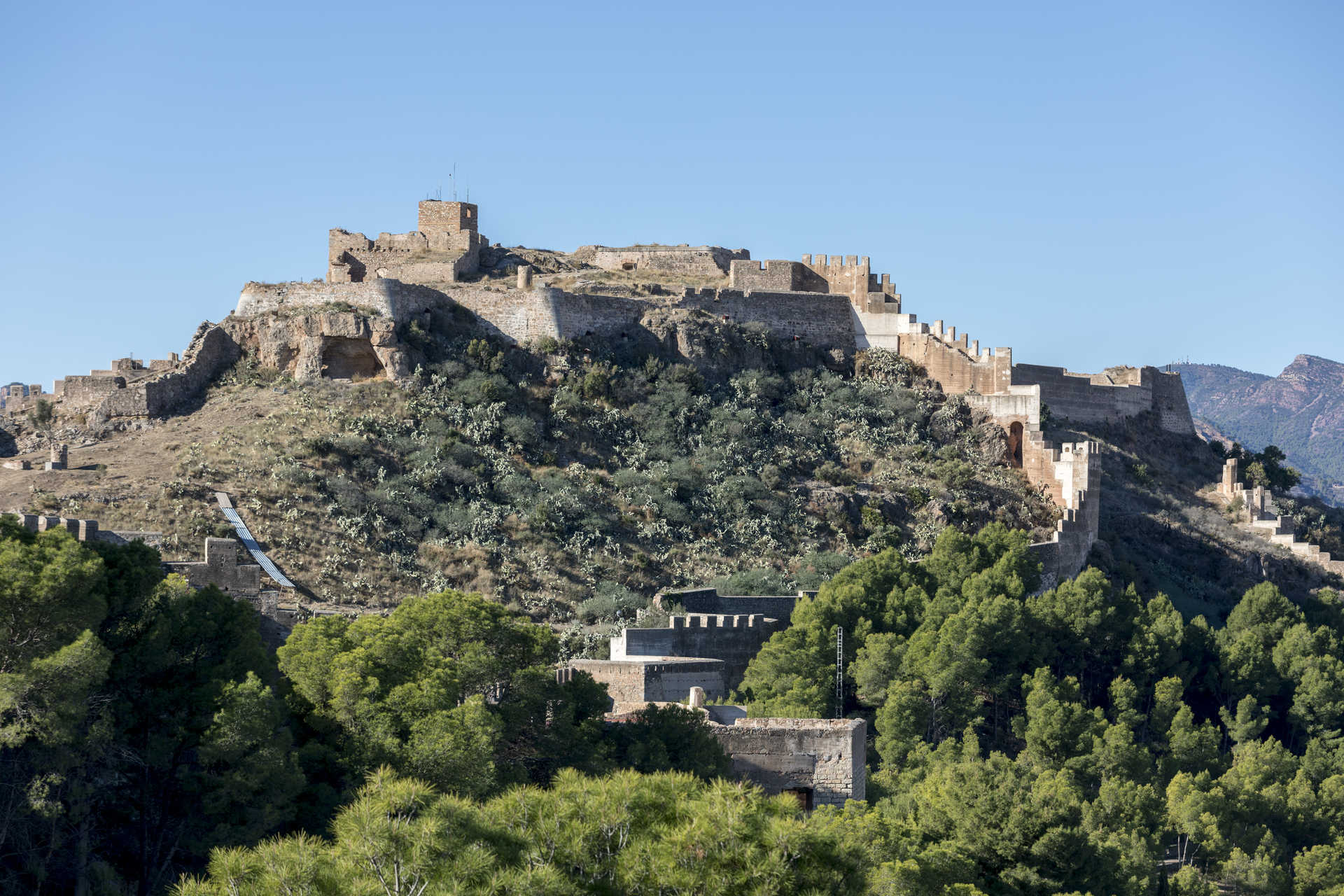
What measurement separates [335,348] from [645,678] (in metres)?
18.6

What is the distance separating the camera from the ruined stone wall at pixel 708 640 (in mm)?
33781

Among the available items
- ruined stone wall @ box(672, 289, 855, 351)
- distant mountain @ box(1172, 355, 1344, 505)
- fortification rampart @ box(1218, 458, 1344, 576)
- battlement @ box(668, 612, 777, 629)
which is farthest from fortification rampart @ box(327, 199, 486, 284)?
distant mountain @ box(1172, 355, 1344, 505)

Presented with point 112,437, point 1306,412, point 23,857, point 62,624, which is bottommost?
point 23,857

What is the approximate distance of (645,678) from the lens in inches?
1208

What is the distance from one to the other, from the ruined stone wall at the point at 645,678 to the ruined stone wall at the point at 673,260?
975 inches

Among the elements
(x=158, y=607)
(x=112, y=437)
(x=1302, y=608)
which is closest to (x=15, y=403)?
(x=112, y=437)

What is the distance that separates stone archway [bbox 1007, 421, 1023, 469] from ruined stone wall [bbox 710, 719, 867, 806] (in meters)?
24.4

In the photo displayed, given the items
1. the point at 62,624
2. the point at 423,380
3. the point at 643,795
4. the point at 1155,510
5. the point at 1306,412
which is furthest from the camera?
the point at 1306,412

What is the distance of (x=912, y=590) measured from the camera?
39781mm

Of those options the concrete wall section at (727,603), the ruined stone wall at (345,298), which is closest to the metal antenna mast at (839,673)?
the concrete wall section at (727,603)

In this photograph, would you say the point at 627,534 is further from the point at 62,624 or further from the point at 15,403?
the point at 62,624

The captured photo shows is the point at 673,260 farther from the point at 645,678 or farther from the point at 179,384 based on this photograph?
the point at 645,678

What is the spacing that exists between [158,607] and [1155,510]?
33.4m

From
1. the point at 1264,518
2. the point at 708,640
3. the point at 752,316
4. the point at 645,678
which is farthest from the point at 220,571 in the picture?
the point at 1264,518
